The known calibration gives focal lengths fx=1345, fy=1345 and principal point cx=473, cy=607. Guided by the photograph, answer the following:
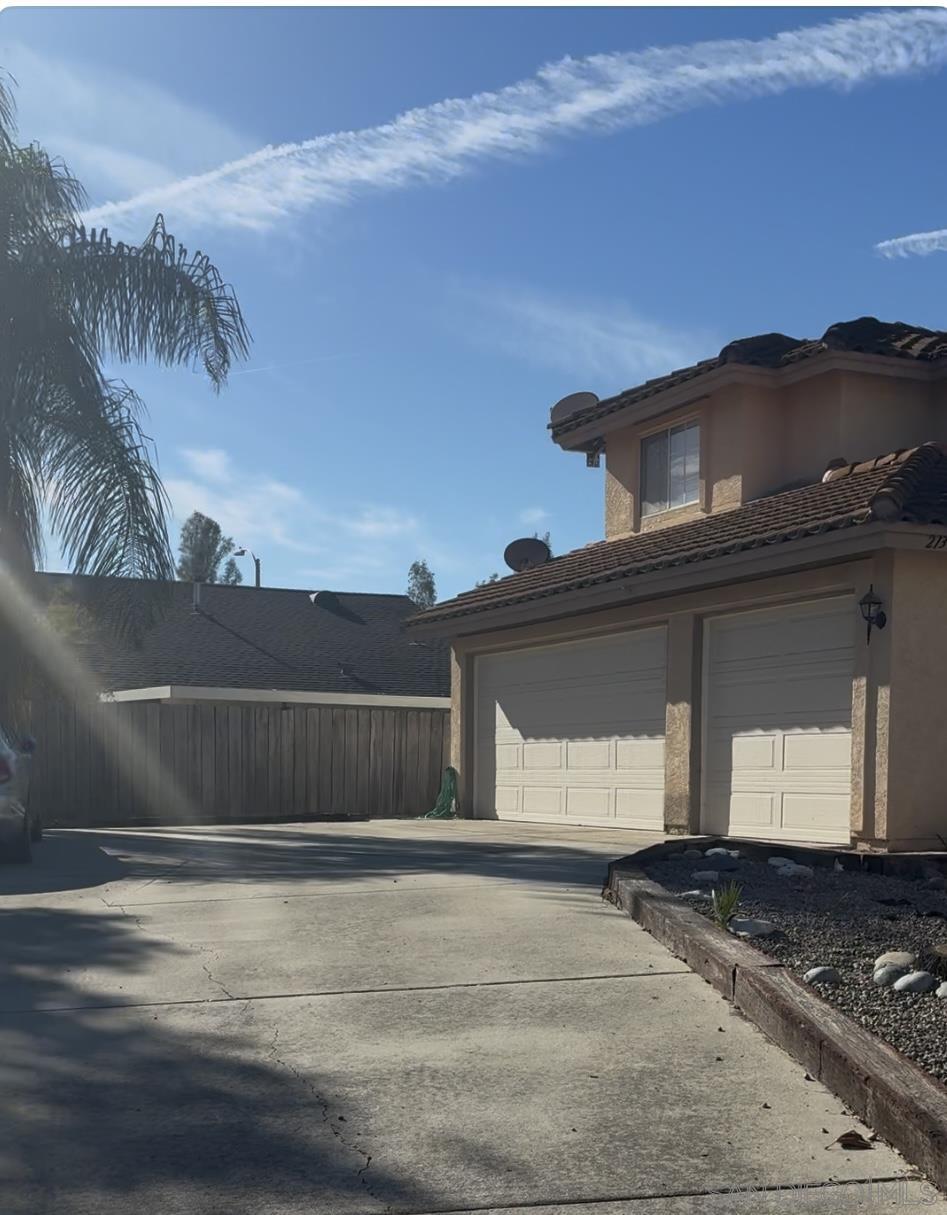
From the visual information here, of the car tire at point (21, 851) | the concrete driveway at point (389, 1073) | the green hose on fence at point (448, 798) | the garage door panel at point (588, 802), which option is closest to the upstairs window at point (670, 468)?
the garage door panel at point (588, 802)

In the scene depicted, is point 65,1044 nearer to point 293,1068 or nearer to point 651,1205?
point 293,1068

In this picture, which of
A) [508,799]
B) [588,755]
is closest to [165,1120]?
[588,755]

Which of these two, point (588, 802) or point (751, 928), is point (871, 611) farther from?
point (588, 802)

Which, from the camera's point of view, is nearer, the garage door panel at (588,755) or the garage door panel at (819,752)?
the garage door panel at (819,752)

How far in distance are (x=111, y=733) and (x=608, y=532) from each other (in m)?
8.01

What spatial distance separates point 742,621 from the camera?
13539 millimetres

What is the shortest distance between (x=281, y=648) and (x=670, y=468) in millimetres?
12716

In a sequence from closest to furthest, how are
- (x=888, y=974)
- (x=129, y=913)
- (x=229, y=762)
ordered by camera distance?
(x=888, y=974) < (x=129, y=913) < (x=229, y=762)

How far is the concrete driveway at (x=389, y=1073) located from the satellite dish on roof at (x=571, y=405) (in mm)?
12305

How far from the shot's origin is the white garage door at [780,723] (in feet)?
39.9

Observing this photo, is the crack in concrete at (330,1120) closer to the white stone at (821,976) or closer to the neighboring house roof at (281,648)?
the white stone at (821,976)

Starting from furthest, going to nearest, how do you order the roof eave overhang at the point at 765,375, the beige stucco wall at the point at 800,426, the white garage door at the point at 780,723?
the beige stucco wall at the point at 800,426 < the roof eave overhang at the point at 765,375 < the white garage door at the point at 780,723

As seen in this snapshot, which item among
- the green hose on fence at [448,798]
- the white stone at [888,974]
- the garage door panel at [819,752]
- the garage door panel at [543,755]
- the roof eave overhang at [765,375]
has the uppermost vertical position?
the roof eave overhang at [765,375]

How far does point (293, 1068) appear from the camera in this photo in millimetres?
4926
